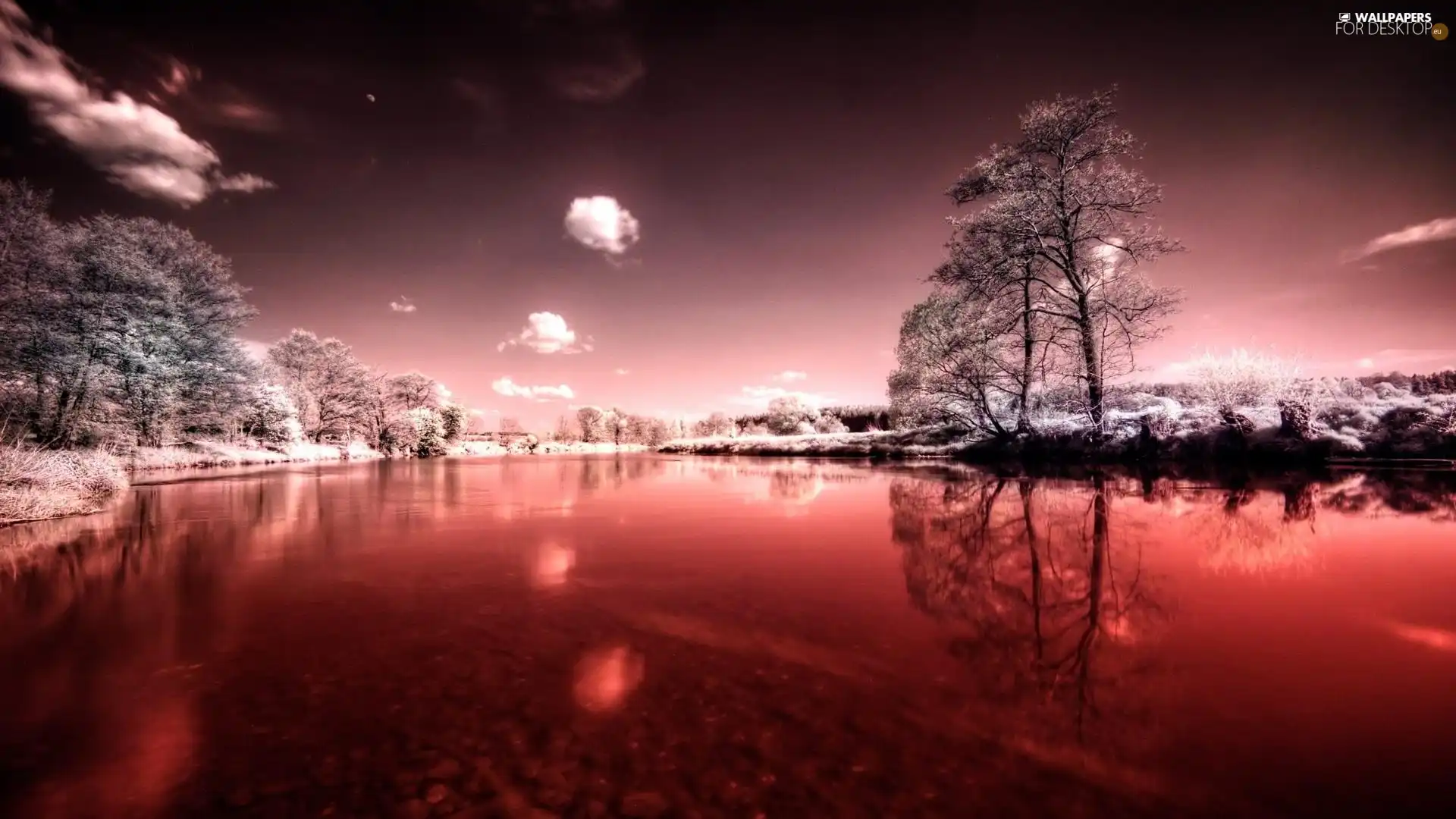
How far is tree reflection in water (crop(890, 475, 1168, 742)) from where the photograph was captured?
2273 mm

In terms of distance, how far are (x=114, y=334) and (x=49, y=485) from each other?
576 inches

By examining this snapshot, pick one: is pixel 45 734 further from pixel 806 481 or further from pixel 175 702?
pixel 806 481

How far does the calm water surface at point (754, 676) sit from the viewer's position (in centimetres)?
161

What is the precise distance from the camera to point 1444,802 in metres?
1.50

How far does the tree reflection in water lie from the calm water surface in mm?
26

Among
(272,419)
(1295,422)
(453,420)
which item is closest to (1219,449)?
(1295,422)

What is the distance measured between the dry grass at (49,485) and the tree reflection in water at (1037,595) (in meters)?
12.6

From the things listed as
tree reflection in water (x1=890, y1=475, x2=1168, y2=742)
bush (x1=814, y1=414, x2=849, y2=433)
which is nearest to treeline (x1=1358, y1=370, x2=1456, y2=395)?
tree reflection in water (x1=890, y1=475, x2=1168, y2=742)

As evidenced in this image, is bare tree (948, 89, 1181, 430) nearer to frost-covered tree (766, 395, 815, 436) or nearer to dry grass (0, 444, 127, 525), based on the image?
dry grass (0, 444, 127, 525)

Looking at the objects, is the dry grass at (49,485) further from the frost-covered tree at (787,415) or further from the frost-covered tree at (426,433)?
the frost-covered tree at (426,433)

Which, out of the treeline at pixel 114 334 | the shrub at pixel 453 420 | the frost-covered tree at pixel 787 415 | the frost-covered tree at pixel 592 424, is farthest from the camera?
the frost-covered tree at pixel 592 424

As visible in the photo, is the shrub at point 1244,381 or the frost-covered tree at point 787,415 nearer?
the shrub at point 1244,381

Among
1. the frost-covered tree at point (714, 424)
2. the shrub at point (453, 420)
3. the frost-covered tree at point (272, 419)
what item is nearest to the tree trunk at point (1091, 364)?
the frost-covered tree at point (272, 419)

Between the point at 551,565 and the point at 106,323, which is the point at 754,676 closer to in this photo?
the point at 551,565
